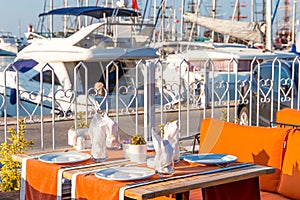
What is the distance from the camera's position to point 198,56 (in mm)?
16297

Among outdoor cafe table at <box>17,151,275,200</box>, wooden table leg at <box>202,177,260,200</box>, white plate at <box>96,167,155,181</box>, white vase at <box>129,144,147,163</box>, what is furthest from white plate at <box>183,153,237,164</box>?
white plate at <box>96,167,155,181</box>

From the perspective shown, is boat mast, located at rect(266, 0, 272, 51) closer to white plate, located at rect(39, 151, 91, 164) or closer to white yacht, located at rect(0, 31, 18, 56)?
white plate, located at rect(39, 151, 91, 164)

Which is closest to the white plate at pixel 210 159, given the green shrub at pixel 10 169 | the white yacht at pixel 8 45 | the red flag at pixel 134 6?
the green shrub at pixel 10 169

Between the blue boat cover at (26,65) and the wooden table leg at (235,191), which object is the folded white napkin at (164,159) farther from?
the blue boat cover at (26,65)

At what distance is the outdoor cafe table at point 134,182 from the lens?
3.08 meters

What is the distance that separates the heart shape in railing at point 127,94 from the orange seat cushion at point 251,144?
1732 mm

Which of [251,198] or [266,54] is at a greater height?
[266,54]

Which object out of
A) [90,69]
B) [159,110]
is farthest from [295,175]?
[90,69]

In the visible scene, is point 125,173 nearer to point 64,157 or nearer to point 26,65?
point 64,157

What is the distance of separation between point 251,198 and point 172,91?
152 inches

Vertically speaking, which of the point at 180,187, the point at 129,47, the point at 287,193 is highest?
the point at 129,47

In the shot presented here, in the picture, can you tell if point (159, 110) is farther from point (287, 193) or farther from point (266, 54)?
point (266, 54)

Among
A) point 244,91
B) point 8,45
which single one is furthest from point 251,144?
point 8,45

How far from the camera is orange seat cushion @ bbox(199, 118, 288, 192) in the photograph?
14.0 feet
